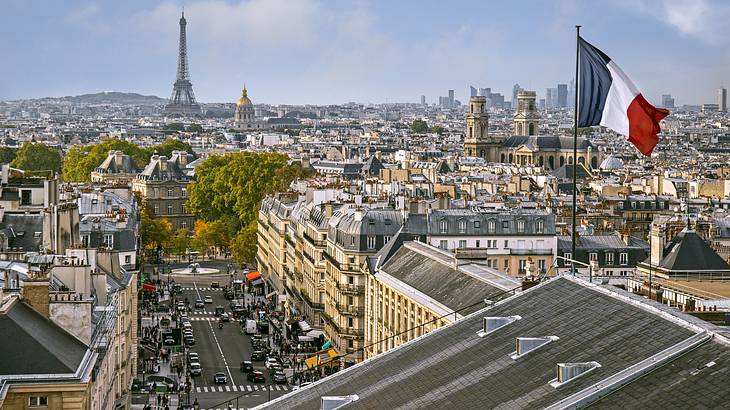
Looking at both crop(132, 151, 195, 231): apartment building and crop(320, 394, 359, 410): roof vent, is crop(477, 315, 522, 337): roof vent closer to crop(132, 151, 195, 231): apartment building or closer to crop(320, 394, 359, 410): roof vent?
crop(320, 394, 359, 410): roof vent

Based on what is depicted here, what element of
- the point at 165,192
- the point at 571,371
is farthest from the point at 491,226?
the point at 165,192

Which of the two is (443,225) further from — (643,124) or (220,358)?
(643,124)

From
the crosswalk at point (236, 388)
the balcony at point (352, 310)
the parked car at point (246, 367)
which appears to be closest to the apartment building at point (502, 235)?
the balcony at point (352, 310)

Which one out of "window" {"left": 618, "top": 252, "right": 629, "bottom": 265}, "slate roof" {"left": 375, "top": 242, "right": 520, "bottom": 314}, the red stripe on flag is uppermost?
the red stripe on flag

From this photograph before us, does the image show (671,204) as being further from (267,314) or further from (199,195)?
Answer: (199,195)

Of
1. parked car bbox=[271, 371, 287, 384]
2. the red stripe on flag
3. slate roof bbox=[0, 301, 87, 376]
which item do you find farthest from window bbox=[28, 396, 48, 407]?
parked car bbox=[271, 371, 287, 384]
